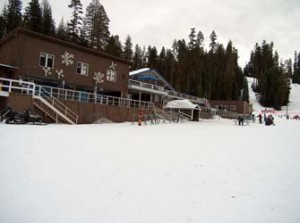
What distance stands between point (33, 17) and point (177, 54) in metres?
34.1

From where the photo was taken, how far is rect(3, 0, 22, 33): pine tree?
47.0 metres

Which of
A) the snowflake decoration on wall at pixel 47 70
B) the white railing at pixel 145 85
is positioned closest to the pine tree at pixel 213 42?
the white railing at pixel 145 85

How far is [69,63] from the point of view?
25938 millimetres

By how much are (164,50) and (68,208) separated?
71602 mm

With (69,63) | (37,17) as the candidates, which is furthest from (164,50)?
(69,63)

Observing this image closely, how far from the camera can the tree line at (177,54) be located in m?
50.1

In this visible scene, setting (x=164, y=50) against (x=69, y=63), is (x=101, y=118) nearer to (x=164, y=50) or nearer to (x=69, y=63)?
(x=69, y=63)

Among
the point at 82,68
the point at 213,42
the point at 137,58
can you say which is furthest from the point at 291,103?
the point at 82,68

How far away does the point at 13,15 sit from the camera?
48.4 m

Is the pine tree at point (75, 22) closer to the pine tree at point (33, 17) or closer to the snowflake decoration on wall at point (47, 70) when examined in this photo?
the pine tree at point (33, 17)

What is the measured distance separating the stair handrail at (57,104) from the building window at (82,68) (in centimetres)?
561

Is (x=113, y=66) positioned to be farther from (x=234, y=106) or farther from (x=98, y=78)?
(x=234, y=106)

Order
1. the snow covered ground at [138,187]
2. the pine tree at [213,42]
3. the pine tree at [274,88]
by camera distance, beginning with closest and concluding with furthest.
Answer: the snow covered ground at [138,187] → the pine tree at [213,42] → the pine tree at [274,88]

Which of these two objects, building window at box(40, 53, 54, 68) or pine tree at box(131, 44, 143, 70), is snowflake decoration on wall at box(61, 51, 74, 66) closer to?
building window at box(40, 53, 54, 68)
